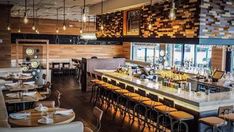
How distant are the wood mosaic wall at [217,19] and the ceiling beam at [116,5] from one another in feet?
6.69

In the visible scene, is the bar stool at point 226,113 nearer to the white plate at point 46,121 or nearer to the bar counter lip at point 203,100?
the bar counter lip at point 203,100

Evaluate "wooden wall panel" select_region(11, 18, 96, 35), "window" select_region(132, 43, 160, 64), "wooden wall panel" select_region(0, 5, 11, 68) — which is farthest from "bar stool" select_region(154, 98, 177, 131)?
"wooden wall panel" select_region(11, 18, 96, 35)

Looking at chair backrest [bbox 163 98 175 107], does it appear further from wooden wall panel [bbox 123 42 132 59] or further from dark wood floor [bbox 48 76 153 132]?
wooden wall panel [bbox 123 42 132 59]

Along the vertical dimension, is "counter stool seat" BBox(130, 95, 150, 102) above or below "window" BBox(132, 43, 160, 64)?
below

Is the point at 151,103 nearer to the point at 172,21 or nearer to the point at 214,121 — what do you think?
the point at 214,121

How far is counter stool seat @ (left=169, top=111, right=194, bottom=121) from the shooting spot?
18.7 feet

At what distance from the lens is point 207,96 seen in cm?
626

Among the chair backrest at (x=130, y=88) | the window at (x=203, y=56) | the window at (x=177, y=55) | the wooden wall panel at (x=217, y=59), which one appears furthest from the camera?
the window at (x=177, y=55)

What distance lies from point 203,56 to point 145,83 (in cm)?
525

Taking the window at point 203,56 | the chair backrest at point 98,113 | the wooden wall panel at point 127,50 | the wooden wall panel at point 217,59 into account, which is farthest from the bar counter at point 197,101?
the wooden wall panel at point 127,50

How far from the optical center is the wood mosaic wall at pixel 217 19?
6145 mm

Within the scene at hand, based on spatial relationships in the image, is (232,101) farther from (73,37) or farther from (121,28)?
(73,37)

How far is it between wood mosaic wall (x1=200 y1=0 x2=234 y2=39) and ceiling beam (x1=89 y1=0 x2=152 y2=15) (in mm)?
2040

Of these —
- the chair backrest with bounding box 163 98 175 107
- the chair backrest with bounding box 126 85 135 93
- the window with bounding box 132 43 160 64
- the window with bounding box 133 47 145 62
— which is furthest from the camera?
the window with bounding box 133 47 145 62
